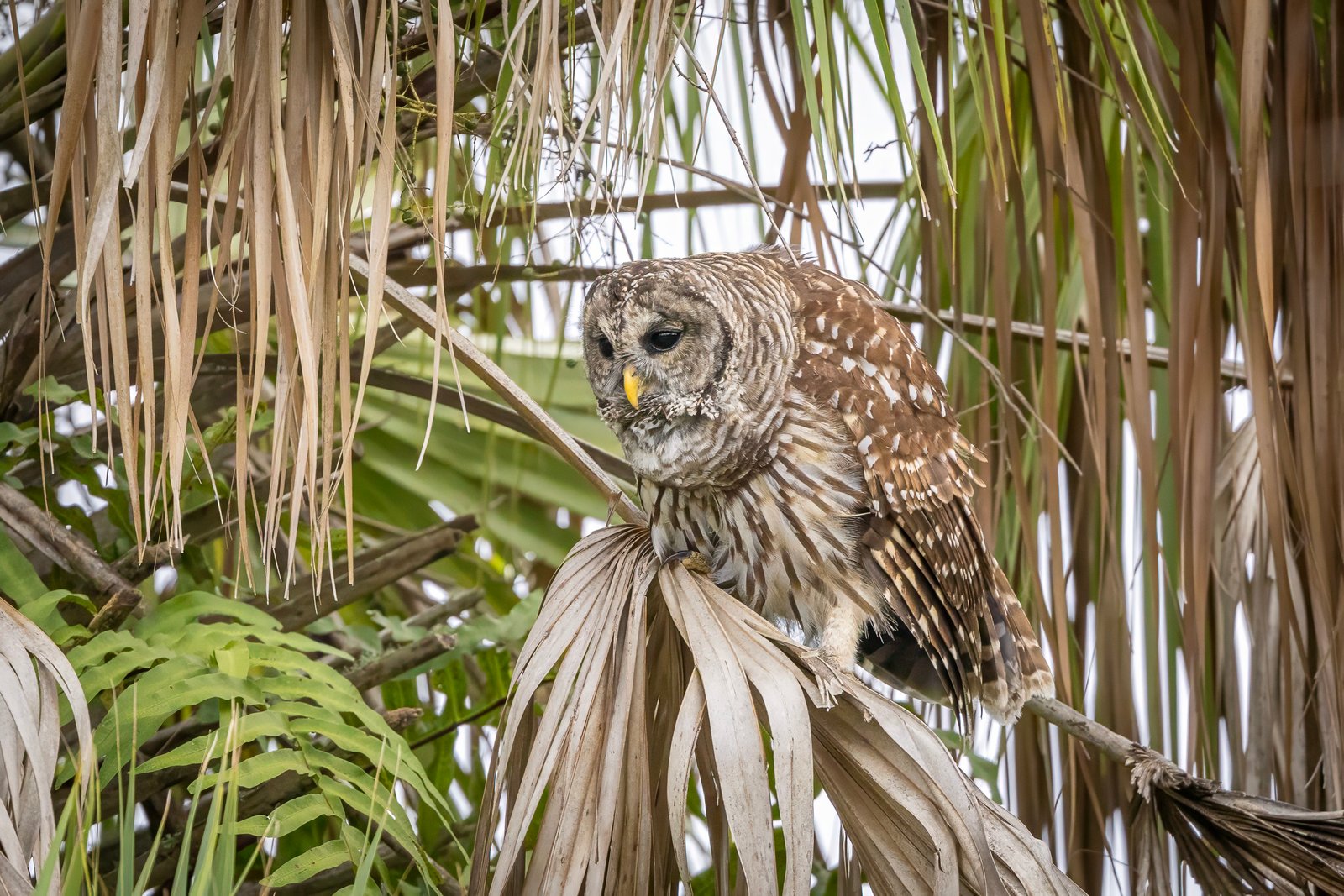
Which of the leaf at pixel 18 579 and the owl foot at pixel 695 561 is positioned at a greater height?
the leaf at pixel 18 579

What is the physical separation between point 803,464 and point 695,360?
0.95 ft

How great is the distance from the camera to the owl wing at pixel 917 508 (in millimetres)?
2352

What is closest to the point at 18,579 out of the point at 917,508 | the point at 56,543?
the point at 56,543

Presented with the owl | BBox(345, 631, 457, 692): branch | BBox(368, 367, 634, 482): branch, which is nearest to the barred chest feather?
the owl

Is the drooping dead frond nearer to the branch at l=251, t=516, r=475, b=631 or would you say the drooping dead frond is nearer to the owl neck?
the owl neck

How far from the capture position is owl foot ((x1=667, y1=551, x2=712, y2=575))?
86.7 inches

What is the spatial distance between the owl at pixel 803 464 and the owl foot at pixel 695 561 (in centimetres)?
5

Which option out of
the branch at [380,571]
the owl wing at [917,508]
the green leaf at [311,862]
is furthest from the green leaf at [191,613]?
the owl wing at [917,508]

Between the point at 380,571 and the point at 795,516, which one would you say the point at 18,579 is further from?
the point at 795,516

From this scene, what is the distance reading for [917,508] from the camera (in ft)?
7.79

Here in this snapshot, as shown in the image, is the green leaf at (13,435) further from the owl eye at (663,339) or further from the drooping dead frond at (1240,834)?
the drooping dead frond at (1240,834)

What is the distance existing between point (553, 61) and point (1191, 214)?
1283 millimetres

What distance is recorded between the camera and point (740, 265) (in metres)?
2.48

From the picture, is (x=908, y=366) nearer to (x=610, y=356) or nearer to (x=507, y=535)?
(x=610, y=356)
